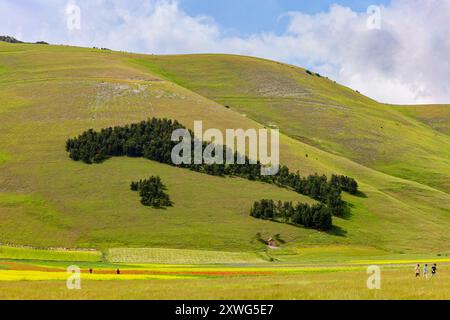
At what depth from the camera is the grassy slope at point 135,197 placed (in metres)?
94.2

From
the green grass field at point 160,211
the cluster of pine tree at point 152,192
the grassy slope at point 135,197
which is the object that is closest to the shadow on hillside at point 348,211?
the green grass field at point 160,211

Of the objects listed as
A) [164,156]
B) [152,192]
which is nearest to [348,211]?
[152,192]

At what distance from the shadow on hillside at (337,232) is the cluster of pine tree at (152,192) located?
97.1 ft

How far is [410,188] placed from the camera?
482 ft

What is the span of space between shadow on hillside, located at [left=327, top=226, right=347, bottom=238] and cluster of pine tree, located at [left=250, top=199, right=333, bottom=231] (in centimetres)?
85

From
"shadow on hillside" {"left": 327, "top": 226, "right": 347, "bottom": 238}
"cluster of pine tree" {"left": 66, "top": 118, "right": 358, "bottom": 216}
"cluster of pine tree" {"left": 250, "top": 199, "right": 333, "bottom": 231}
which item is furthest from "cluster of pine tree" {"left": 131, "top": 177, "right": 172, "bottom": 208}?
"shadow on hillside" {"left": 327, "top": 226, "right": 347, "bottom": 238}

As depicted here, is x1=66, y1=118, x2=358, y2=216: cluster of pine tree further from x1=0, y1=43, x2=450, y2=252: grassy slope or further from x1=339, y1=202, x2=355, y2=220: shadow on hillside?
x1=0, y1=43, x2=450, y2=252: grassy slope

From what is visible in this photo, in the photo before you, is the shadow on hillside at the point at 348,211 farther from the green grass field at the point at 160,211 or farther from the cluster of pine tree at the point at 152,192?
the cluster of pine tree at the point at 152,192

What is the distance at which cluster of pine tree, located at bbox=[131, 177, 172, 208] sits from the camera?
105188 mm

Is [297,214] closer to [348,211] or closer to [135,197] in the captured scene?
[348,211]

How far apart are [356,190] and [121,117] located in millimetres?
59558

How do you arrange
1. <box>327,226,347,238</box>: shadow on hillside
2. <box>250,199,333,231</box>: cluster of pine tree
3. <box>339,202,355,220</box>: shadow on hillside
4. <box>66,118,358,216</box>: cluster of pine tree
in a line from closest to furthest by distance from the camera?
<box>327,226,347,238</box>: shadow on hillside < <box>250,199,333,231</box>: cluster of pine tree < <box>339,202,355,220</box>: shadow on hillside < <box>66,118,358,216</box>: cluster of pine tree
